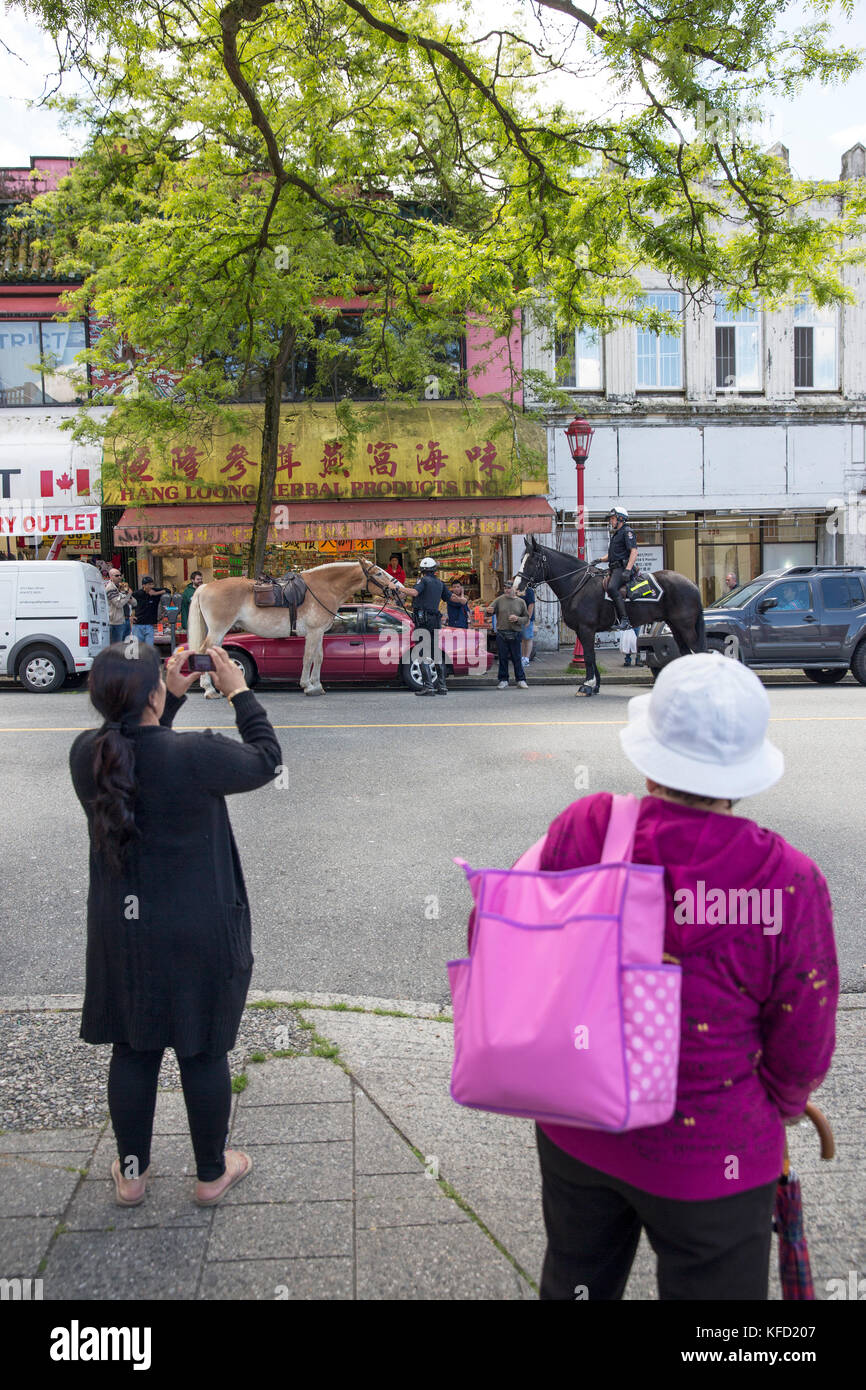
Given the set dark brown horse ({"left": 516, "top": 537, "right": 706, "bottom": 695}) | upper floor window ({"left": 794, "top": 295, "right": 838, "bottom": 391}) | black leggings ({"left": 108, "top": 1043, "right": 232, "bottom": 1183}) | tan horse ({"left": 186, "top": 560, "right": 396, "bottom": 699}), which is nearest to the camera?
black leggings ({"left": 108, "top": 1043, "right": 232, "bottom": 1183})

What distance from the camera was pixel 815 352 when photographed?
23.7 meters

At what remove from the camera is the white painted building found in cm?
2259

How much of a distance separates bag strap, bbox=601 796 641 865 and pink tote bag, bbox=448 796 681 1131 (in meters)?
0.01

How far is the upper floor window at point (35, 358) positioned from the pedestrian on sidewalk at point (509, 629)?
37.5ft

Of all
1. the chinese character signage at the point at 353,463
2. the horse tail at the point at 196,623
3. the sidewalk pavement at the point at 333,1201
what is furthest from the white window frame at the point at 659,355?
the sidewalk pavement at the point at 333,1201

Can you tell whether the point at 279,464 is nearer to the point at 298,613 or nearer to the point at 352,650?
the point at 352,650

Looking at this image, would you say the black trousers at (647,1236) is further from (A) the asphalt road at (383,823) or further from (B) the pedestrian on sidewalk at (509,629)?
(B) the pedestrian on sidewalk at (509,629)

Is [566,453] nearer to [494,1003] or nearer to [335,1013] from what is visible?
[335,1013]

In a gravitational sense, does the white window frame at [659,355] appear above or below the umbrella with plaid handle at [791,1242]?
above

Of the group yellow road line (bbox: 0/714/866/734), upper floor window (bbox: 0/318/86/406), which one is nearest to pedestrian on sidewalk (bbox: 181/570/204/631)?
upper floor window (bbox: 0/318/86/406)

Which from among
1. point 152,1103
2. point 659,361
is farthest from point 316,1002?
point 659,361

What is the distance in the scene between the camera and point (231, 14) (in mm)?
7090

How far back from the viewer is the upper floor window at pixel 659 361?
23.0 m

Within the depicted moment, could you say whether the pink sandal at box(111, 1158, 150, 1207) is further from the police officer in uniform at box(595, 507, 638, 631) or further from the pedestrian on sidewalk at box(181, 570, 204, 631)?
the pedestrian on sidewalk at box(181, 570, 204, 631)
